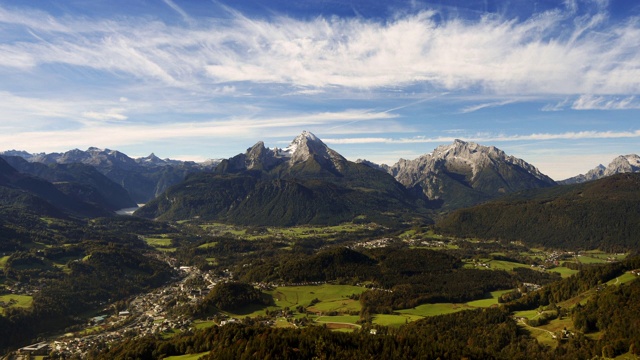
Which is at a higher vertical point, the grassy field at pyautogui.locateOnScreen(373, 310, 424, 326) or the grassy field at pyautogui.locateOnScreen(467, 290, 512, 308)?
the grassy field at pyautogui.locateOnScreen(467, 290, 512, 308)

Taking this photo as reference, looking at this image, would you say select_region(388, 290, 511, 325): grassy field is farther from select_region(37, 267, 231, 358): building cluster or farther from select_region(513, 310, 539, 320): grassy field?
select_region(37, 267, 231, 358): building cluster

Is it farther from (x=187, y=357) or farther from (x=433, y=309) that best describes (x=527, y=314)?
(x=187, y=357)

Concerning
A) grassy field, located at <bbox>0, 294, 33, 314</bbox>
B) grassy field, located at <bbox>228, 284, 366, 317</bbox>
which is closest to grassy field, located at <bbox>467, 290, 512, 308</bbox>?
grassy field, located at <bbox>228, 284, 366, 317</bbox>

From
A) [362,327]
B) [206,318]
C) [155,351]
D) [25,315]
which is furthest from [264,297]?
[25,315]

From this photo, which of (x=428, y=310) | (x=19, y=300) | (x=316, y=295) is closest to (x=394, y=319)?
(x=428, y=310)

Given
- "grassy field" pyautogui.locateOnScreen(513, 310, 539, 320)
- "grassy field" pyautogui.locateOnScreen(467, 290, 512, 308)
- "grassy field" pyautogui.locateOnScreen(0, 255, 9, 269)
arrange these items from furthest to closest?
"grassy field" pyautogui.locateOnScreen(0, 255, 9, 269), "grassy field" pyautogui.locateOnScreen(467, 290, 512, 308), "grassy field" pyautogui.locateOnScreen(513, 310, 539, 320)

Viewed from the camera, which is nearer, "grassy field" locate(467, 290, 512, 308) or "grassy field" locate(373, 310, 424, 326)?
"grassy field" locate(373, 310, 424, 326)

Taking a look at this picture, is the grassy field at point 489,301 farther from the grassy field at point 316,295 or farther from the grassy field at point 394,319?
the grassy field at point 316,295

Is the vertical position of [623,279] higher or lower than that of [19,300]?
higher

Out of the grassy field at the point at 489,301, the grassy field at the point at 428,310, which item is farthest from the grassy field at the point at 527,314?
the grassy field at the point at 489,301

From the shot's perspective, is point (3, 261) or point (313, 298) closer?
point (313, 298)

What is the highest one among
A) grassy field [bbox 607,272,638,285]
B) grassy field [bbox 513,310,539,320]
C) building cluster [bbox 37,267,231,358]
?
grassy field [bbox 607,272,638,285]
